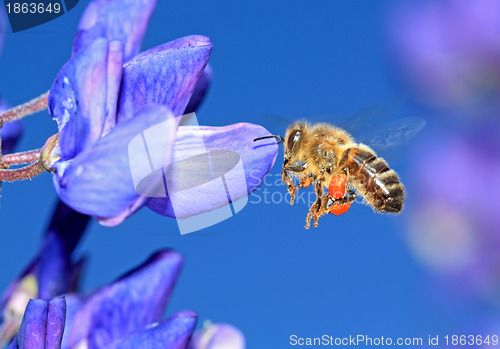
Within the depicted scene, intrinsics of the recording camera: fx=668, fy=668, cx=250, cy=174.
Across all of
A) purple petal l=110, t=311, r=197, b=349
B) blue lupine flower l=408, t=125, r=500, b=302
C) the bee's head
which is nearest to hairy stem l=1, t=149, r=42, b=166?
purple petal l=110, t=311, r=197, b=349

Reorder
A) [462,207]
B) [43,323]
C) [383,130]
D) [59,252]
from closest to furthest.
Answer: [43,323] < [59,252] < [383,130] < [462,207]

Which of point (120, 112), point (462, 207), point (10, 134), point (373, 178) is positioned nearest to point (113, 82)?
point (120, 112)

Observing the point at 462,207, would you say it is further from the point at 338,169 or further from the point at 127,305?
the point at 127,305

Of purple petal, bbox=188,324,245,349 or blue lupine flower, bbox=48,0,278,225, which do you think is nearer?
blue lupine flower, bbox=48,0,278,225

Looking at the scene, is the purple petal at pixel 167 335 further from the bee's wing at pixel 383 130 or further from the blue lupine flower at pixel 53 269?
the bee's wing at pixel 383 130

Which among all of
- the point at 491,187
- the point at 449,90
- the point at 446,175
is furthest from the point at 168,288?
the point at 449,90

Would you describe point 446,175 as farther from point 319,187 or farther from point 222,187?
point 222,187

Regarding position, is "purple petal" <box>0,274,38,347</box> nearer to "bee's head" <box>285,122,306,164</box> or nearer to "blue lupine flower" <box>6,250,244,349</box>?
"blue lupine flower" <box>6,250,244,349</box>
